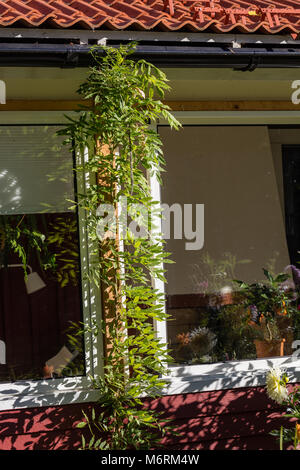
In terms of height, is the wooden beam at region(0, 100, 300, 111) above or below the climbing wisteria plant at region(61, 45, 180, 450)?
above

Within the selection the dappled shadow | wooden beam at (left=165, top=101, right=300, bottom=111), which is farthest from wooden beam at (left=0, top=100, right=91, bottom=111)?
the dappled shadow

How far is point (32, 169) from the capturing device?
4.94 meters

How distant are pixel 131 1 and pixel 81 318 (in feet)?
8.44

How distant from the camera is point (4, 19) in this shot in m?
4.18

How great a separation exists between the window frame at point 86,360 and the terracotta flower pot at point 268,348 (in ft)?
4.60

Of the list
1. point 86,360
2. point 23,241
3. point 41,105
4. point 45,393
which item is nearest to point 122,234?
point 23,241

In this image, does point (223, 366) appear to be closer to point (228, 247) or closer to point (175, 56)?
point (228, 247)

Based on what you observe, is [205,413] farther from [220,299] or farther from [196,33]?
[196,33]

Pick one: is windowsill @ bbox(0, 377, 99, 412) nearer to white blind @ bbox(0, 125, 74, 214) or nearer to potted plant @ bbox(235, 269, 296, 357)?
white blind @ bbox(0, 125, 74, 214)

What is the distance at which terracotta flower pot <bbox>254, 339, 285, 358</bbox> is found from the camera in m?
5.45

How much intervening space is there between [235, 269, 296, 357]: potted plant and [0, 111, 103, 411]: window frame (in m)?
1.41

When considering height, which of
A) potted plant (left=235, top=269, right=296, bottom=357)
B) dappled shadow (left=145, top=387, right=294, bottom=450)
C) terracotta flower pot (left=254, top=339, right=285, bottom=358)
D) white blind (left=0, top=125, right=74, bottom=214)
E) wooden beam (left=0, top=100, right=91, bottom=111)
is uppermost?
wooden beam (left=0, top=100, right=91, bottom=111)

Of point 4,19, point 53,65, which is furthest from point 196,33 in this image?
point 4,19

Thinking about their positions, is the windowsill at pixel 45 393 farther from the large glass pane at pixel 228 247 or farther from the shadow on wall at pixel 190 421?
the large glass pane at pixel 228 247
